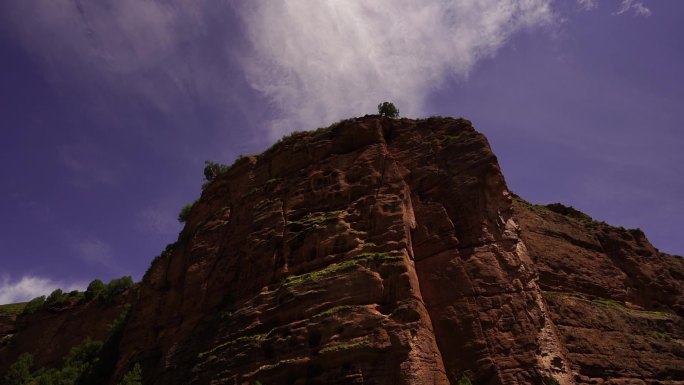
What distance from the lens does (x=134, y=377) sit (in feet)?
120

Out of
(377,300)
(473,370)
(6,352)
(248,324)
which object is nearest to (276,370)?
(248,324)

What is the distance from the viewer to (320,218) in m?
35.3

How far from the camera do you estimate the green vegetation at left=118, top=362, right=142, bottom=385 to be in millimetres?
35953

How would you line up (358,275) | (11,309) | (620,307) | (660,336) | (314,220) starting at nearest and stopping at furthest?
(358,275), (314,220), (660,336), (620,307), (11,309)

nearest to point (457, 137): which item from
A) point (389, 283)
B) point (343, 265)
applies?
point (343, 265)

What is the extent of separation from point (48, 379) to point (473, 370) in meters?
42.0

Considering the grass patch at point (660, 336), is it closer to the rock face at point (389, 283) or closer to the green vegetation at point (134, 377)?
the rock face at point (389, 283)

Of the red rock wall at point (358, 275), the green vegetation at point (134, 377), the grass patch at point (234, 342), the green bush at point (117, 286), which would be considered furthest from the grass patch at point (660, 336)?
the green bush at point (117, 286)

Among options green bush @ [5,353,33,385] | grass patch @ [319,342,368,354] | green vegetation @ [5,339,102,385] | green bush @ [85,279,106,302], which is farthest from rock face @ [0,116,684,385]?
green bush @ [85,279,106,302]

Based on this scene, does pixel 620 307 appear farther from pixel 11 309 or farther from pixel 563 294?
pixel 11 309

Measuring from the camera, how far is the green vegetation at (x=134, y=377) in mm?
35953

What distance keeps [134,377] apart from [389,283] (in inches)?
786

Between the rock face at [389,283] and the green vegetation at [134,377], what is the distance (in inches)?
31.6

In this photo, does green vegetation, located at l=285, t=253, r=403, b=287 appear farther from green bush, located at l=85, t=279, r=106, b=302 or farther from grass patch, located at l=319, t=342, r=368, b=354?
green bush, located at l=85, t=279, r=106, b=302
